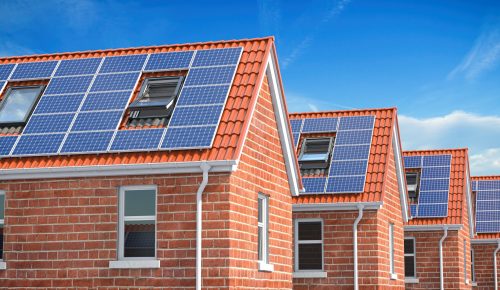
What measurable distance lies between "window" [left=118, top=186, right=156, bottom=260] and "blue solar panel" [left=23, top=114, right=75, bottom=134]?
98.7 inches

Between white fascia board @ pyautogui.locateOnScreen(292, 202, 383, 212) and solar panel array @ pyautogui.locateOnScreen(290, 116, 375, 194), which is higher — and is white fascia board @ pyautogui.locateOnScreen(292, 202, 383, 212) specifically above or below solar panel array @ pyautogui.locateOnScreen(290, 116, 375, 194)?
below

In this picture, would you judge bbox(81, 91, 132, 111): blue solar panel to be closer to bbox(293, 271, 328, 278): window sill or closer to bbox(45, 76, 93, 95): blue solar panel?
bbox(45, 76, 93, 95): blue solar panel

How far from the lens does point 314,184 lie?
28.5 metres

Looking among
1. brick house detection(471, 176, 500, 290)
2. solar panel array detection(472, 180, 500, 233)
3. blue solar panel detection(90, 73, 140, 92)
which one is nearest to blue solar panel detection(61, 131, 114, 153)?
blue solar panel detection(90, 73, 140, 92)

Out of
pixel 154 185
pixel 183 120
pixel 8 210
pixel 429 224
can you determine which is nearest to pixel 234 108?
pixel 183 120

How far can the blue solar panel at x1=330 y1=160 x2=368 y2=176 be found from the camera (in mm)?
28531

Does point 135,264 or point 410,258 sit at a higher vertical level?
point 410,258

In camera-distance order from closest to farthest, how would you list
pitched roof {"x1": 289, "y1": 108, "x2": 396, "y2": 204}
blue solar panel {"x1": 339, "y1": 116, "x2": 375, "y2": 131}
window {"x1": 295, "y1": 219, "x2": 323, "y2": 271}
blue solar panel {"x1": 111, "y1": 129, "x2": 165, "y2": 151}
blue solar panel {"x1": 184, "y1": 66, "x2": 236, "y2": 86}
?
blue solar panel {"x1": 111, "y1": 129, "x2": 165, "y2": 151} < blue solar panel {"x1": 184, "y1": 66, "x2": 236, "y2": 86} < pitched roof {"x1": 289, "y1": 108, "x2": 396, "y2": 204} < window {"x1": 295, "y1": 219, "x2": 323, "y2": 271} < blue solar panel {"x1": 339, "y1": 116, "x2": 375, "y2": 131}

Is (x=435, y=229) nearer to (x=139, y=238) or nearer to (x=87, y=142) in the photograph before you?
(x=139, y=238)

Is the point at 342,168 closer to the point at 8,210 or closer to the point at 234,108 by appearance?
the point at 234,108

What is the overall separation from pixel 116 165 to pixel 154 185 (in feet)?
3.06

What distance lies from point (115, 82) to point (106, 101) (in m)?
0.80

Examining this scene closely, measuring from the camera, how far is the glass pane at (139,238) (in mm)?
19375

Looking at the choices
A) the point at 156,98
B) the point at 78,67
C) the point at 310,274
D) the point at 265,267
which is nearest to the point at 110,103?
the point at 156,98
